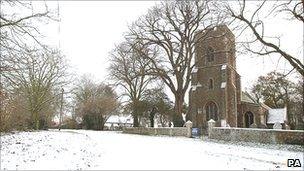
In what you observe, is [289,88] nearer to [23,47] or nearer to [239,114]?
[239,114]

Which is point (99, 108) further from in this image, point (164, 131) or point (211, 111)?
point (164, 131)

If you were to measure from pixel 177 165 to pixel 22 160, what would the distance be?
17.7 ft

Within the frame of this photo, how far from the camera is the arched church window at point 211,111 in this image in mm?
44406

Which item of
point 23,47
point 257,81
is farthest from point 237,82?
point 23,47

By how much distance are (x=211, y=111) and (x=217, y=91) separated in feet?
9.08

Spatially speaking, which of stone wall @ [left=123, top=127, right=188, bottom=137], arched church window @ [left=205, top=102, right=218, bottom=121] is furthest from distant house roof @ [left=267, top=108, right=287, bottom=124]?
stone wall @ [left=123, top=127, right=188, bottom=137]

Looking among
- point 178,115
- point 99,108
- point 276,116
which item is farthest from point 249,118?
point 99,108

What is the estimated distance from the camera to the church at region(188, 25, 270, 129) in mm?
43406

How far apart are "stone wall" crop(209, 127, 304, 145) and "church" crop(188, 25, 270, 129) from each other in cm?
1314

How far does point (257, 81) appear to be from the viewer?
228ft

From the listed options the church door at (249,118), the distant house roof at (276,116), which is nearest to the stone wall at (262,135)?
the church door at (249,118)

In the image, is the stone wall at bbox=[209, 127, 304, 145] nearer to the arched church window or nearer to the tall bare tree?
the arched church window

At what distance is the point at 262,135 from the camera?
2558cm

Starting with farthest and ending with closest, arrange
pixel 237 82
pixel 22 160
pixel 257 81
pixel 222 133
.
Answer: pixel 257 81 → pixel 237 82 → pixel 222 133 → pixel 22 160
